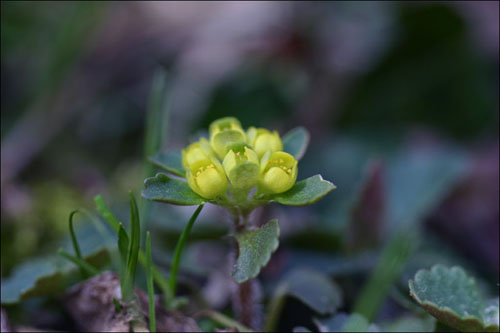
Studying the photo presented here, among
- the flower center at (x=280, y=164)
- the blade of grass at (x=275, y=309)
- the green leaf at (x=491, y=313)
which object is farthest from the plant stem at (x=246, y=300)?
the green leaf at (x=491, y=313)

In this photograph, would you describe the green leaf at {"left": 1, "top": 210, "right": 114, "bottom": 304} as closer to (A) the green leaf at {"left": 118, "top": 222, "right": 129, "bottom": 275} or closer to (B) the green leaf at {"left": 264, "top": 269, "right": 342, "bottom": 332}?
(A) the green leaf at {"left": 118, "top": 222, "right": 129, "bottom": 275}

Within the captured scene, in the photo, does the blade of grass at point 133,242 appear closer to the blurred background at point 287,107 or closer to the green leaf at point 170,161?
the green leaf at point 170,161

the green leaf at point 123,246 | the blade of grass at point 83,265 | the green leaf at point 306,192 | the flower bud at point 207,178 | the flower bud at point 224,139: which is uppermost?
the flower bud at point 224,139

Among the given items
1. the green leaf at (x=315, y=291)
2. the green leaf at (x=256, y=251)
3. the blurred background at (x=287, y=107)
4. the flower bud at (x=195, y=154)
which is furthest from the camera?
the blurred background at (x=287, y=107)

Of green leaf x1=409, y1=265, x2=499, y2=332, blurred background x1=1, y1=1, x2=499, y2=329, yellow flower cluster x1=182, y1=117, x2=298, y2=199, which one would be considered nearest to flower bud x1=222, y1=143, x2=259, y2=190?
yellow flower cluster x1=182, y1=117, x2=298, y2=199

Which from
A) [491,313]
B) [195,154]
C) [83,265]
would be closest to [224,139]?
[195,154]

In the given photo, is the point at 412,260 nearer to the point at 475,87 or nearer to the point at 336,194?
the point at 336,194
